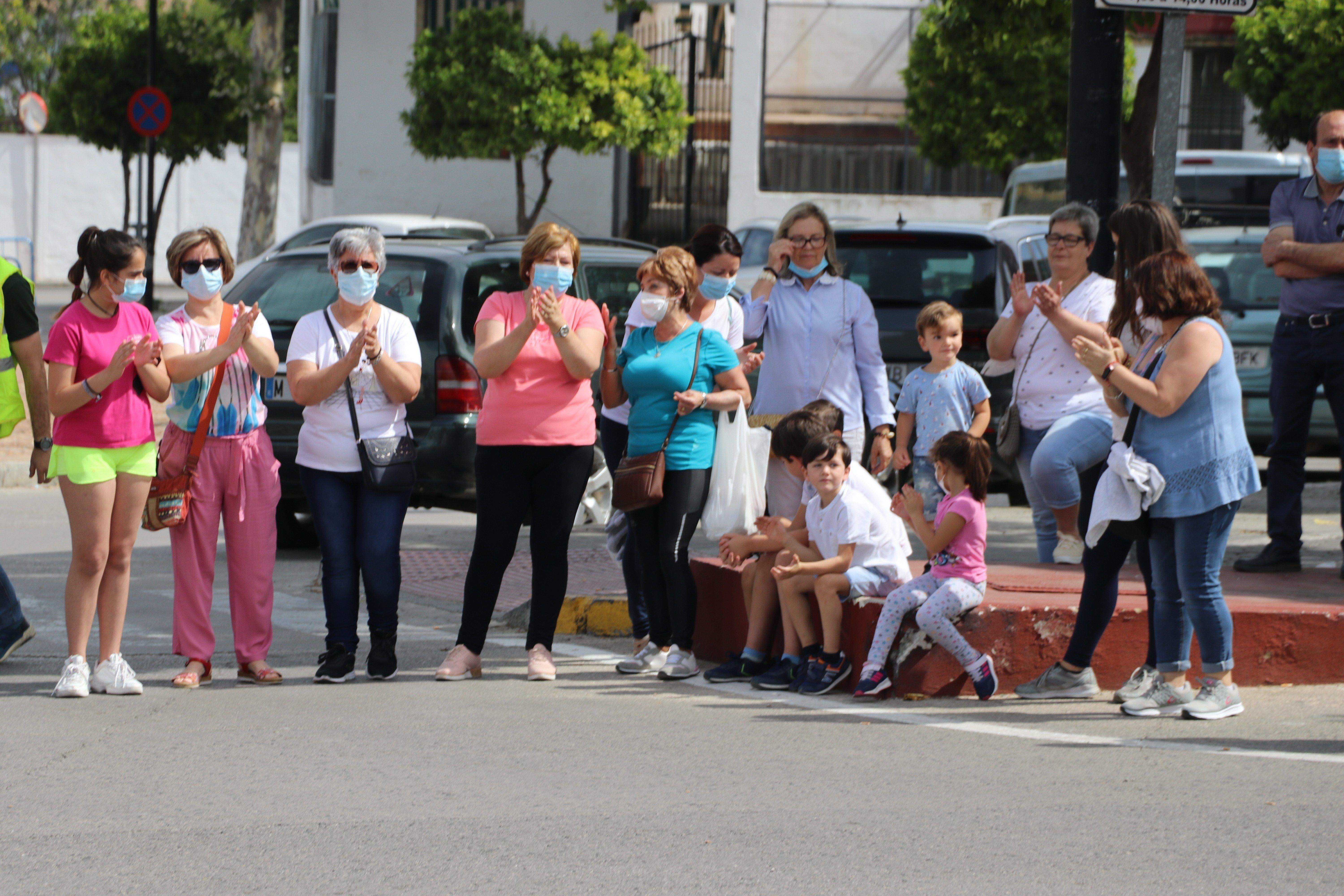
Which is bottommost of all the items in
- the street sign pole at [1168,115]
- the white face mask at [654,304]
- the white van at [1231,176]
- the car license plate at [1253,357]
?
the car license plate at [1253,357]

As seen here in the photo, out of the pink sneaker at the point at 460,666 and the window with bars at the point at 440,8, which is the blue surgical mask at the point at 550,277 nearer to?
the pink sneaker at the point at 460,666

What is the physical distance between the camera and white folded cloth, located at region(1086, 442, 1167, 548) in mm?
5785

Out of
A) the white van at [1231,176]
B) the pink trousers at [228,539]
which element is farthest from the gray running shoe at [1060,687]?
the white van at [1231,176]

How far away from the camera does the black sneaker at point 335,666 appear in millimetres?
6586

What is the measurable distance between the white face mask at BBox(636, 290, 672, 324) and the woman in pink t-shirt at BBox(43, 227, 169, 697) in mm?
1783

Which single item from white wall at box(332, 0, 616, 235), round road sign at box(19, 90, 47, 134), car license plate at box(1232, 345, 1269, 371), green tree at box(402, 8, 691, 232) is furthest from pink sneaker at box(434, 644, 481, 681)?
round road sign at box(19, 90, 47, 134)

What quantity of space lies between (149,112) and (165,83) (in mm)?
10814

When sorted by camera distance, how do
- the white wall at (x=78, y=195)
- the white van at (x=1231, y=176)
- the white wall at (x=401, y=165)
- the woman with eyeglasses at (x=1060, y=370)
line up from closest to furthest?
1. the woman with eyeglasses at (x=1060, y=370)
2. the white van at (x=1231, y=176)
3. the white wall at (x=401, y=165)
4. the white wall at (x=78, y=195)

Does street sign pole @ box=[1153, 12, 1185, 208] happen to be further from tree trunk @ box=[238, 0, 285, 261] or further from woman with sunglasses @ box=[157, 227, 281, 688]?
tree trunk @ box=[238, 0, 285, 261]

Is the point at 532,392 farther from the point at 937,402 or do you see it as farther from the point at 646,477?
the point at 937,402

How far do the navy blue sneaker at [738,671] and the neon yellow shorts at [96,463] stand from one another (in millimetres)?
2266

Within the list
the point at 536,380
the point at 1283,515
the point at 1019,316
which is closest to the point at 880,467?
the point at 1019,316

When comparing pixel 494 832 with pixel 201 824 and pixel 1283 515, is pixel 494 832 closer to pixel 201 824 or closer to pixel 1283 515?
pixel 201 824


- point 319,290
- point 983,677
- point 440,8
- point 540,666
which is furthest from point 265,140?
point 983,677
